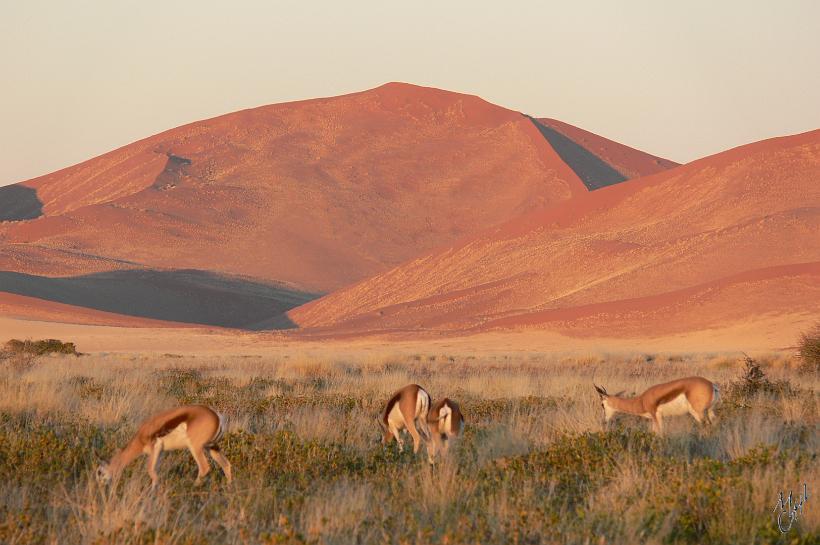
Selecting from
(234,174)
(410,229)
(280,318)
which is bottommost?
(280,318)

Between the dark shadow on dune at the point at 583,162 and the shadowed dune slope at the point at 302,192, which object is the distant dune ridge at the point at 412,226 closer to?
the shadowed dune slope at the point at 302,192

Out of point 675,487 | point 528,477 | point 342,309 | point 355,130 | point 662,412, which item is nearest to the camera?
point 675,487

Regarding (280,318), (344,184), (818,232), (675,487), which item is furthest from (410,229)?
(675,487)

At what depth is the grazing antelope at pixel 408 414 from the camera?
912 cm

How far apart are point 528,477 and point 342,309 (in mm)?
72315

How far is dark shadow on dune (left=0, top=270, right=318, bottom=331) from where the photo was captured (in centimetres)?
9188

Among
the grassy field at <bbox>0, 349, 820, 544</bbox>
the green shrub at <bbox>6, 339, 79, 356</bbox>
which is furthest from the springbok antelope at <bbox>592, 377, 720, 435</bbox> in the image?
the green shrub at <bbox>6, 339, 79, 356</bbox>

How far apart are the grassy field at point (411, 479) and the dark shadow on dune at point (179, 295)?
251 feet

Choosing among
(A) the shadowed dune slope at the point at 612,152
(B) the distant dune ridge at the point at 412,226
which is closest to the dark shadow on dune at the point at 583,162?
(B) the distant dune ridge at the point at 412,226

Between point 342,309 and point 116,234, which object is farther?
point 116,234

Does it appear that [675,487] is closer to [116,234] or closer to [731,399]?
[731,399]

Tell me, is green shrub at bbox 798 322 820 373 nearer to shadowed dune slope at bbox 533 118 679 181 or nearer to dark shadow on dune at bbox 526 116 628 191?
dark shadow on dune at bbox 526 116 628 191

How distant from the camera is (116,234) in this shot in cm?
11444

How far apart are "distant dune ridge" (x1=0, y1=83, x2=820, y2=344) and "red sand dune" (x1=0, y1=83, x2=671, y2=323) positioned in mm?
321
